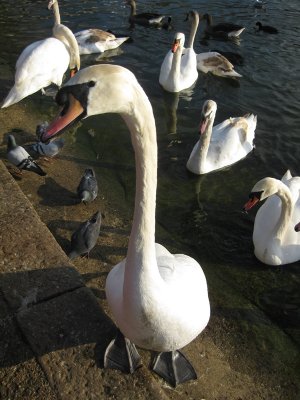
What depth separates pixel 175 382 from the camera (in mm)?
4250

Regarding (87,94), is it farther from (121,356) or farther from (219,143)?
(219,143)

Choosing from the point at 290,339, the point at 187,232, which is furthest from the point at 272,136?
the point at 290,339

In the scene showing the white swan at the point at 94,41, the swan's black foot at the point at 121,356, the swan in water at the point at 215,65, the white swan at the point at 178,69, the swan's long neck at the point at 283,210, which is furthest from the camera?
the white swan at the point at 94,41

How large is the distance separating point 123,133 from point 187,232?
3.00 meters

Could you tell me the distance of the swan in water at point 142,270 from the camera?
245cm

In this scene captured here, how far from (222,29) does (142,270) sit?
39.1ft

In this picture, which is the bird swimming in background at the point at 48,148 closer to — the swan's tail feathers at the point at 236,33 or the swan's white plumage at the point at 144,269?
the swan's white plumage at the point at 144,269

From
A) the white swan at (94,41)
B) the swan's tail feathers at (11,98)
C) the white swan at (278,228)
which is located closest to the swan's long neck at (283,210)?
the white swan at (278,228)

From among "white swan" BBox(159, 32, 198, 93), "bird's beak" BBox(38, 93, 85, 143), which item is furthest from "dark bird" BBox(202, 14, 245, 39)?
"bird's beak" BBox(38, 93, 85, 143)

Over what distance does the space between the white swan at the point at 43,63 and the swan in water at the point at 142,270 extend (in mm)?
5795

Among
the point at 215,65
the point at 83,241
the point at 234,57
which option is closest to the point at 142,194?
the point at 83,241

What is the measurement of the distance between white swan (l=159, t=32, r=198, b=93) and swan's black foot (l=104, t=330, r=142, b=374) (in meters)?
7.55

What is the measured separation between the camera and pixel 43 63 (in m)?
9.43

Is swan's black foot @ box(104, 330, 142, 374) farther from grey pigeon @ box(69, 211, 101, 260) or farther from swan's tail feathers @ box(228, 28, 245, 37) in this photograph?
swan's tail feathers @ box(228, 28, 245, 37)
